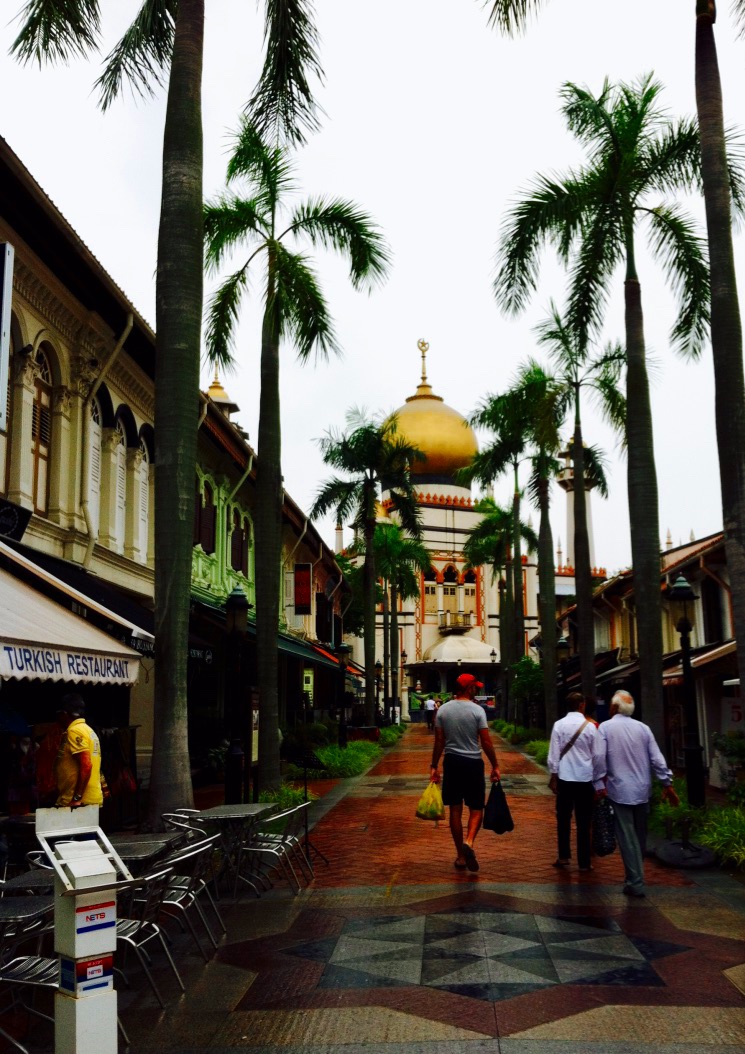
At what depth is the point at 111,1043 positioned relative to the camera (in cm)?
479

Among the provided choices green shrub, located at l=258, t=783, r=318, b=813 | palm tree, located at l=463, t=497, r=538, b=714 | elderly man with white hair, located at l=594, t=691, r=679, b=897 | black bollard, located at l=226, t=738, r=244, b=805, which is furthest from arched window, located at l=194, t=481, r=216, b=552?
palm tree, located at l=463, t=497, r=538, b=714

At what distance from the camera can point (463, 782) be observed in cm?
1007

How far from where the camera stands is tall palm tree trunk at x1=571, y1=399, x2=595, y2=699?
2269cm

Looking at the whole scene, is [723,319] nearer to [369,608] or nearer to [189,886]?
[189,886]

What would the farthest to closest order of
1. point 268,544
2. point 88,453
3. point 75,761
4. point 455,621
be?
1. point 455,621
2. point 268,544
3. point 88,453
4. point 75,761

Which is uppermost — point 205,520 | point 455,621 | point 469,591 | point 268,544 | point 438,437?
point 438,437

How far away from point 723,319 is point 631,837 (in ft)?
20.6

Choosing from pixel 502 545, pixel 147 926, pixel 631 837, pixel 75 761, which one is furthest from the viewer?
pixel 502 545

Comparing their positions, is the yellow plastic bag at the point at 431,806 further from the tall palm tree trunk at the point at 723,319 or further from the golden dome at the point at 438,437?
the golden dome at the point at 438,437

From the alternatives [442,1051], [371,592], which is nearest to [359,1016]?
[442,1051]

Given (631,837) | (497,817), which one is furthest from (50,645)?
(631,837)

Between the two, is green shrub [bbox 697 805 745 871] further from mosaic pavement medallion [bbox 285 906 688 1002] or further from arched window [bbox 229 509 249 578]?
arched window [bbox 229 509 249 578]

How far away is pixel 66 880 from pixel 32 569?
6.73 m

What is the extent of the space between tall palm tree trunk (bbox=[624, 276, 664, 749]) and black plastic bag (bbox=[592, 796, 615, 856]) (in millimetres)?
4847
